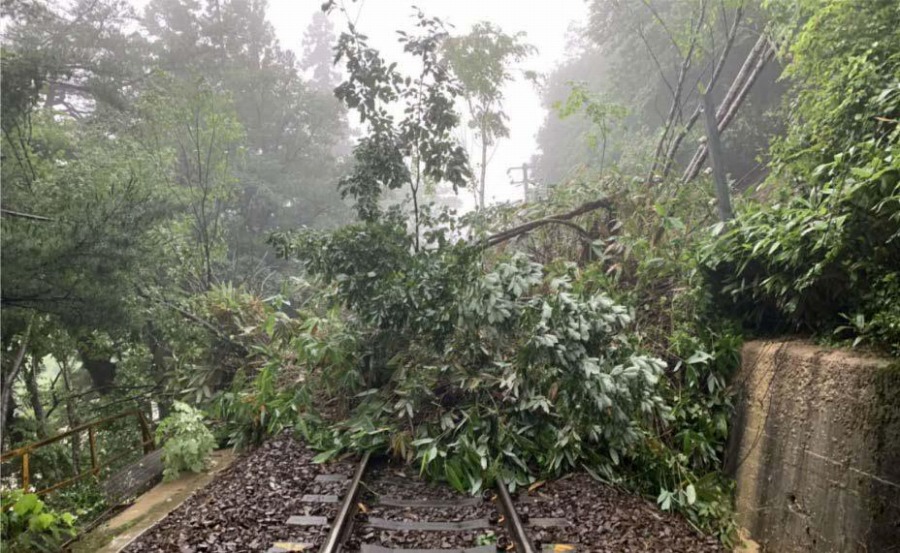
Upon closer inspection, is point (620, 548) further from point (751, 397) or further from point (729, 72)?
point (729, 72)

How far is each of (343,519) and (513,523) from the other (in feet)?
4.51

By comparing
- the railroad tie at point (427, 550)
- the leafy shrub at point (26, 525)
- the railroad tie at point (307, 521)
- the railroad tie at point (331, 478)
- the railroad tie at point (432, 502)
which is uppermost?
the leafy shrub at point (26, 525)

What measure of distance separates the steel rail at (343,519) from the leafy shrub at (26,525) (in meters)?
2.03

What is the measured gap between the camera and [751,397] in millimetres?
4570

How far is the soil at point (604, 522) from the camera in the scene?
3812 millimetres

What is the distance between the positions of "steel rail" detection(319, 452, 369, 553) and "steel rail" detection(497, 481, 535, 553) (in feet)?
4.33

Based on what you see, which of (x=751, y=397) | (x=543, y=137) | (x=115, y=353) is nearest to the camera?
(x=751, y=397)

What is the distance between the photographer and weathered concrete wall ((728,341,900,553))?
122 inches

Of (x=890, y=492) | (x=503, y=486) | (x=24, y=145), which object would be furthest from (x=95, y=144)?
(x=890, y=492)

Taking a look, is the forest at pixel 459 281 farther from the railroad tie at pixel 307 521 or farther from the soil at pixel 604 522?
the railroad tie at pixel 307 521

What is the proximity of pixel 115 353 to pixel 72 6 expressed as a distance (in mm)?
10278

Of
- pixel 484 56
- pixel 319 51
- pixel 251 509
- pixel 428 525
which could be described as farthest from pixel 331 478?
pixel 319 51

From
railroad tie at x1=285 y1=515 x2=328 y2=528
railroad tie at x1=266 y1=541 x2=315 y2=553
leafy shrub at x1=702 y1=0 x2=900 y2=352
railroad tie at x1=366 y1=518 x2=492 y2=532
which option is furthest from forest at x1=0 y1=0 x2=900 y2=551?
railroad tie at x1=266 y1=541 x2=315 y2=553

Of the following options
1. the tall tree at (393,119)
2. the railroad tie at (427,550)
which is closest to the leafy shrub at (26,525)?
the railroad tie at (427,550)
